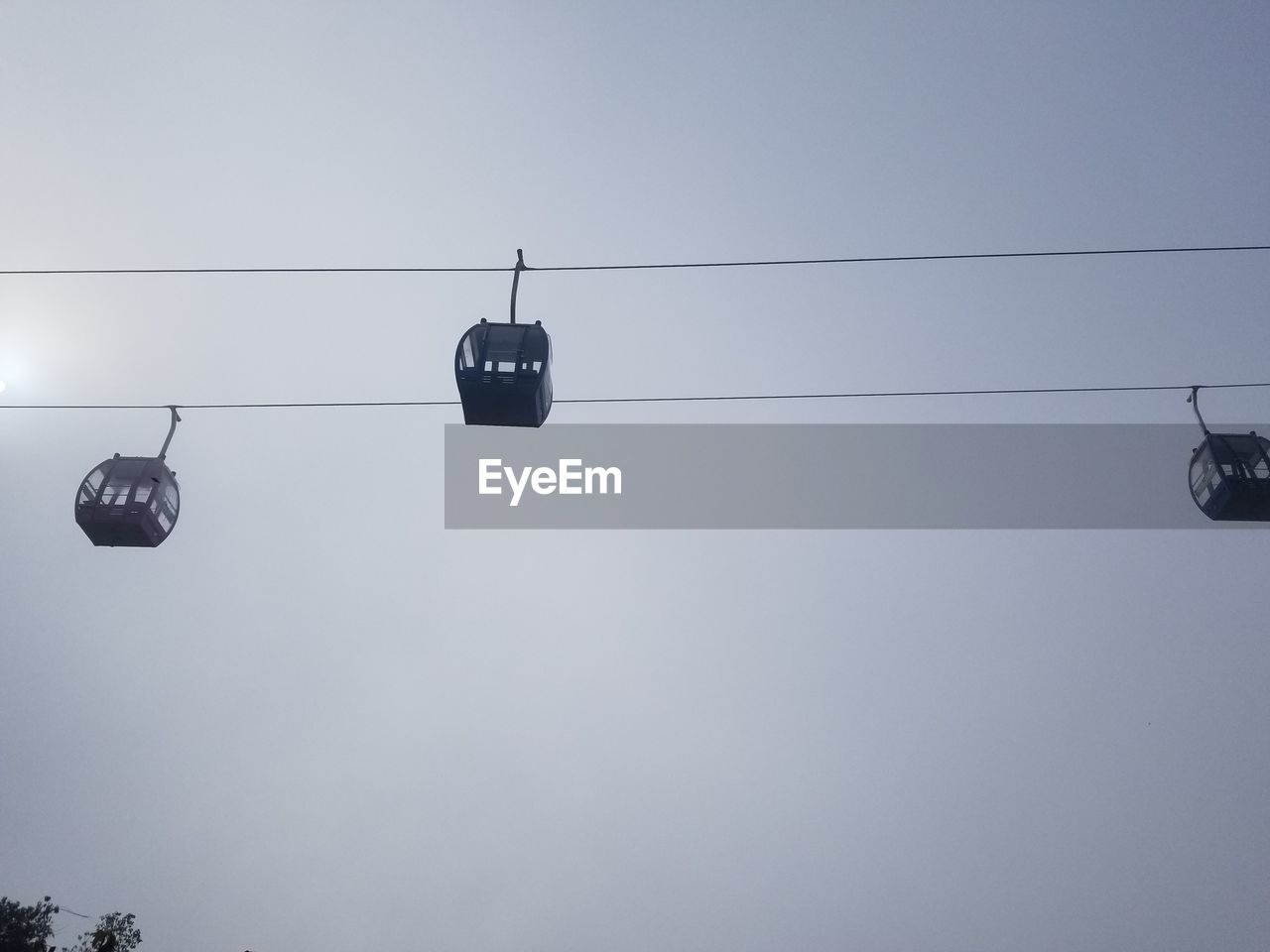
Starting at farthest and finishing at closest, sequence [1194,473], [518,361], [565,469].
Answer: [565,469] < [1194,473] < [518,361]

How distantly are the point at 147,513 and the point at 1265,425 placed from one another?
1580cm

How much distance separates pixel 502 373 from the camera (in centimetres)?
711

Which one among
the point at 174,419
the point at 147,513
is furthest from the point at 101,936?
the point at 174,419

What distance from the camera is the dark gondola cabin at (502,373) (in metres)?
7.10

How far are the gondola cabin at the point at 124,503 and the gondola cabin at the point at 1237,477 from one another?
11.3m

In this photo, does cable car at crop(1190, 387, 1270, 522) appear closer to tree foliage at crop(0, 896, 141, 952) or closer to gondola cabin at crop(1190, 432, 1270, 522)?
gondola cabin at crop(1190, 432, 1270, 522)

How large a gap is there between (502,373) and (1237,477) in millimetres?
7798

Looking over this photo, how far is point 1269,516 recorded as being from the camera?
28.8 ft

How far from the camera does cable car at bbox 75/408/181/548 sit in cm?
876

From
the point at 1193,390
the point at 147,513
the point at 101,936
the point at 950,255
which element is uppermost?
the point at 950,255

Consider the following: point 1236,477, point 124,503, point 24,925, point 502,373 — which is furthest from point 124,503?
point 24,925

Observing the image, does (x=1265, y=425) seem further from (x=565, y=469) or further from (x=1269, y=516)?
(x=565, y=469)

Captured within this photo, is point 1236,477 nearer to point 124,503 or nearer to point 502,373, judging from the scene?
point 502,373

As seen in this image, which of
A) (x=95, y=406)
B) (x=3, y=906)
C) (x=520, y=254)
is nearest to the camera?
(x=520, y=254)
